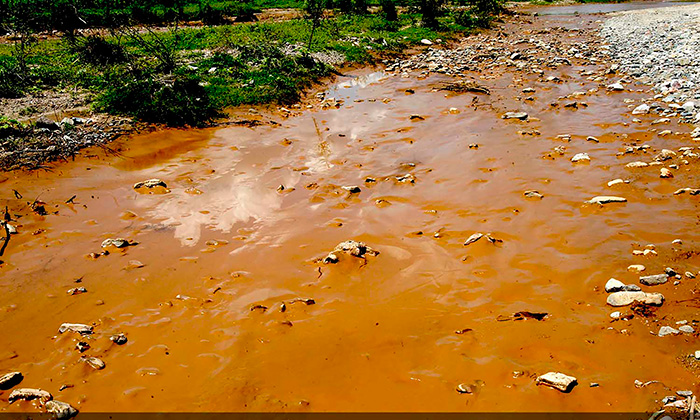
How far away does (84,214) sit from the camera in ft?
20.8

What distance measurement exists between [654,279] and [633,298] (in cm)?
50

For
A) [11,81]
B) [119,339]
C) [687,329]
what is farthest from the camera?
[11,81]

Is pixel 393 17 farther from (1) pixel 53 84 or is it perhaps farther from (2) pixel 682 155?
(2) pixel 682 155

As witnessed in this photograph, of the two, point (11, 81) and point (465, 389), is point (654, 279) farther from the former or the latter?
point (11, 81)

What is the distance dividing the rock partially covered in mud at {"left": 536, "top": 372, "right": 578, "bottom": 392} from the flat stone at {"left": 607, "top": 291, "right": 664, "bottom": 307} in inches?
51.4

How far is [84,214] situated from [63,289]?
200 centimetres

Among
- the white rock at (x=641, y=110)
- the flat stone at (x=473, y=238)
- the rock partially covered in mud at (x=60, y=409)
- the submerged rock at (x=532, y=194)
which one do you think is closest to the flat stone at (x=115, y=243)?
the rock partially covered in mud at (x=60, y=409)

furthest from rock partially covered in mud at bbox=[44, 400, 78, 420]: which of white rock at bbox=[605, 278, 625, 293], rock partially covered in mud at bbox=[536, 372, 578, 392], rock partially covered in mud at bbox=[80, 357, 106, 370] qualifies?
white rock at bbox=[605, 278, 625, 293]

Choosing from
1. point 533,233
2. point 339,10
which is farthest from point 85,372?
point 339,10

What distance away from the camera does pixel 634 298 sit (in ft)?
13.2

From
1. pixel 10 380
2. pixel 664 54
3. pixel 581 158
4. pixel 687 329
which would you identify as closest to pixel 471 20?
pixel 664 54

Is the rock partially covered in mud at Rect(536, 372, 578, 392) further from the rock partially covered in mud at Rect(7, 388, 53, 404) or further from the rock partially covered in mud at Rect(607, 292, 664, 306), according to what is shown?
the rock partially covered in mud at Rect(7, 388, 53, 404)

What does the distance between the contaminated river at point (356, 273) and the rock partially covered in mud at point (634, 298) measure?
0.11 metres

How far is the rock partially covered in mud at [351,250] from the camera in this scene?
514 centimetres
